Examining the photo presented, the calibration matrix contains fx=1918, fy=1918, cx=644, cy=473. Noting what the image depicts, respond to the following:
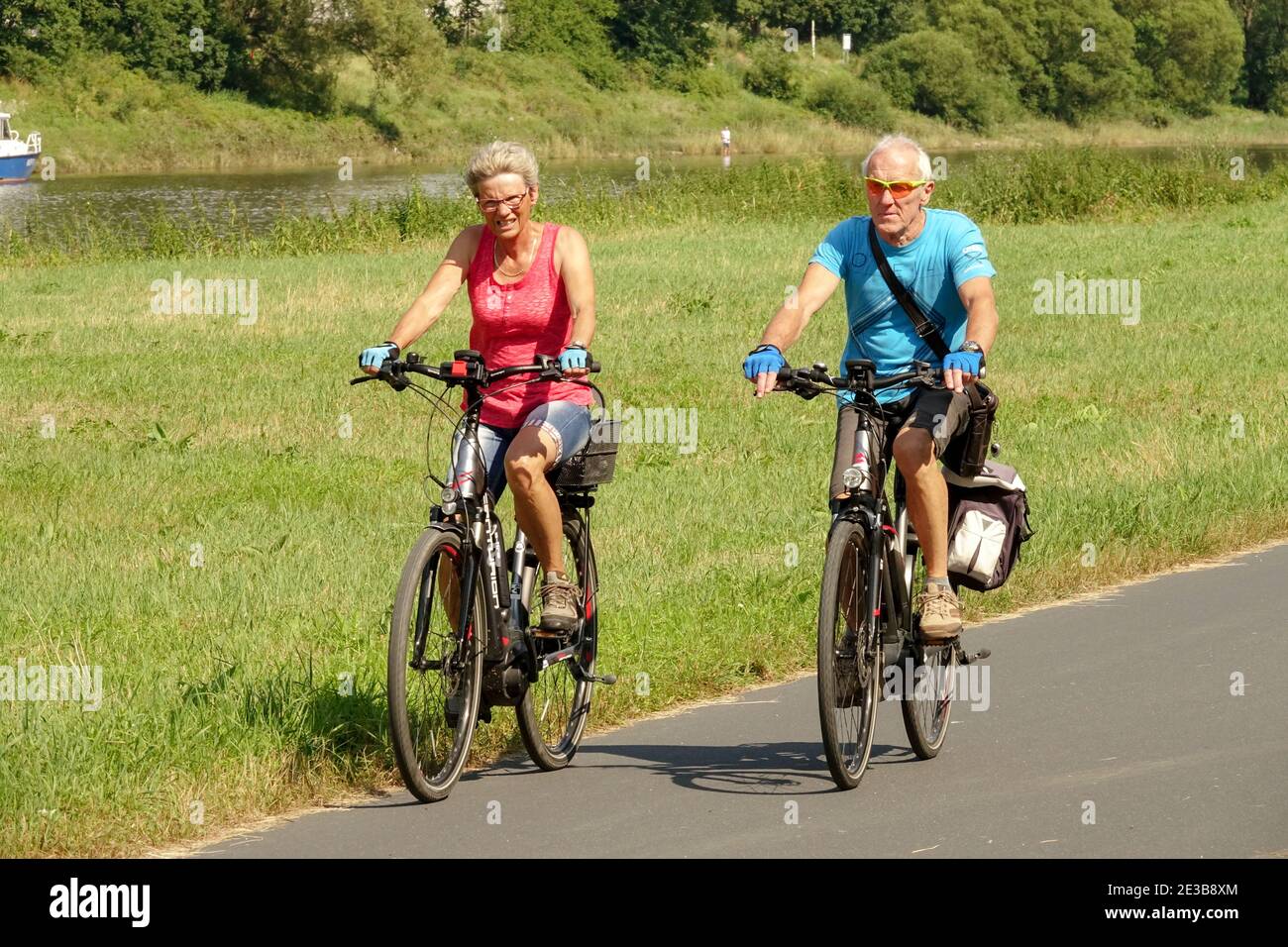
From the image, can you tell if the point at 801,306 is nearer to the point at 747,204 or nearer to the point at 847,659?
the point at 847,659

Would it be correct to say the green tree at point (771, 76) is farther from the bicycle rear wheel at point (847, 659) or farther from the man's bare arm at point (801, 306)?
the bicycle rear wheel at point (847, 659)

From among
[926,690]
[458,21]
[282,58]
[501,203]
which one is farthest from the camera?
[458,21]

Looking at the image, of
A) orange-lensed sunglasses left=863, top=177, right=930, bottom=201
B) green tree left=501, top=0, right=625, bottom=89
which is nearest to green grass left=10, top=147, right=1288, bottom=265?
orange-lensed sunglasses left=863, top=177, right=930, bottom=201

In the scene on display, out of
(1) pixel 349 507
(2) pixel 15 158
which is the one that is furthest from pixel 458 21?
(1) pixel 349 507

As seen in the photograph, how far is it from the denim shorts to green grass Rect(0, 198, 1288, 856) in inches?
41.8

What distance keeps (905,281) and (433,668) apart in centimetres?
211

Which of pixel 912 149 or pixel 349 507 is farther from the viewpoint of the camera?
pixel 349 507

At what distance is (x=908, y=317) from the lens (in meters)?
6.76

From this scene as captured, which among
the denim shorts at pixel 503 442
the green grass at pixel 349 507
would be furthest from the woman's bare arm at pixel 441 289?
the green grass at pixel 349 507

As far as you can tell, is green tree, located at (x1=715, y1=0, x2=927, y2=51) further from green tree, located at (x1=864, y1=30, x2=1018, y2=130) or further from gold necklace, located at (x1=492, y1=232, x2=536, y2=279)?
gold necklace, located at (x1=492, y1=232, x2=536, y2=279)

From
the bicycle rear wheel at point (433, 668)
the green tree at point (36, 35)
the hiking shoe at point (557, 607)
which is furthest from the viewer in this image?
the green tree at point (36, 35)

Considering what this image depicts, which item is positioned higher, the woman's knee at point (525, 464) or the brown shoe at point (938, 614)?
the woman's knee at point (525, 464)

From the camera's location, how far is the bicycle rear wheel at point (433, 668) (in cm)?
591

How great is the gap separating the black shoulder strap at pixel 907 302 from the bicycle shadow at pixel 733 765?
4.96ft
